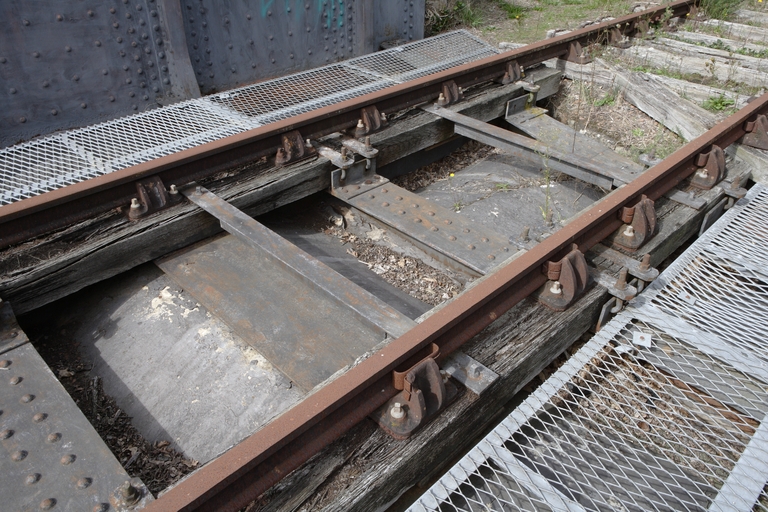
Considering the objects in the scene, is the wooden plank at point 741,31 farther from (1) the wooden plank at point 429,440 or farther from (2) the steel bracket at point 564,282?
(1) the wooden plank at point 429,440

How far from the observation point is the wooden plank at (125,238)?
2.94 meters

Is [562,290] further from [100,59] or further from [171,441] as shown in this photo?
[100,59]

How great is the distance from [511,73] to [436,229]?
8.94 ft

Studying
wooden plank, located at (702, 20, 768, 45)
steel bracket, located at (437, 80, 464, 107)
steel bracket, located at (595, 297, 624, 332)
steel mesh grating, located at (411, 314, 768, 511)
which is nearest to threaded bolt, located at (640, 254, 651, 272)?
steel bracket, located at (595, 297, 624, 332)

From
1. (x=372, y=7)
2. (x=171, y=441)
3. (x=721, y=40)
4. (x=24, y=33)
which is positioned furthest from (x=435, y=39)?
(x=171, y=441)

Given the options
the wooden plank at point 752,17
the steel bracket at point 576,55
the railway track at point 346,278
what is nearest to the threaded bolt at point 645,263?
the railway track at point 346,278

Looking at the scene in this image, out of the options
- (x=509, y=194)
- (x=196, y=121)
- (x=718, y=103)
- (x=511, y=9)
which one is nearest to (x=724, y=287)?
(x=509, y=194)

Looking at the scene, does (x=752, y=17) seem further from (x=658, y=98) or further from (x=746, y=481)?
(x=746, y=481)

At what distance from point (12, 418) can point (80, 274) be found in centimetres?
108

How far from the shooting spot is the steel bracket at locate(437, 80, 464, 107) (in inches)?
196

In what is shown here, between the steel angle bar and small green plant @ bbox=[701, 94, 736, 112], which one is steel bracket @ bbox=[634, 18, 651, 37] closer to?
small green plant @ bbox=[701, 94, 736, 112]

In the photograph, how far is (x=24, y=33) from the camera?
4984mm

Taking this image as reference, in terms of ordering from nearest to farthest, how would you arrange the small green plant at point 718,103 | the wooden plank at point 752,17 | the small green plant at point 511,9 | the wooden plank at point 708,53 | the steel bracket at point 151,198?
1. the steel bracket at point 151,198
2. the small green plant at point 718,103
3. the wooden plank at point 708,53
4. the wooden plank at point 752,17
5. the small green plant at point 511,9

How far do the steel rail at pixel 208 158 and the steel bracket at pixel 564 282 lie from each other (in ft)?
6.94
